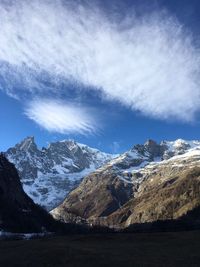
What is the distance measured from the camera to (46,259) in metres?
63.3

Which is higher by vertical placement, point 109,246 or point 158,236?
point 158,236

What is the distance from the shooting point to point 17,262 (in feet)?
205

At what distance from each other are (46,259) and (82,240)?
106 ft

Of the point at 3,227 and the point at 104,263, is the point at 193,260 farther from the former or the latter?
the point at 3,227

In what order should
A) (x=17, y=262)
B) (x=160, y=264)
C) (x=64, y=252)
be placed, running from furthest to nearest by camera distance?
(x=64, y=252)
(x=17, y=262)
(x=160, y=264)

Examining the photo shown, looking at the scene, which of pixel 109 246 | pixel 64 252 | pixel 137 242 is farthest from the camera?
pixel 137 242

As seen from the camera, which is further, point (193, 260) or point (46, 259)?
point (46, 259)

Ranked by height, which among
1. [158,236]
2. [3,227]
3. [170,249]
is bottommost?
[170,249]

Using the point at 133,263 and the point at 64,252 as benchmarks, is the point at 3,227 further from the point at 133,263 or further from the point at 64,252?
the point at 133,263

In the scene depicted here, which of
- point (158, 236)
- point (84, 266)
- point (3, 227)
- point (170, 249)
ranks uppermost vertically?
point (3, 227)

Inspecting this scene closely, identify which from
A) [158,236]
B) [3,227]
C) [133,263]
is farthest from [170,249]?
[3,227]

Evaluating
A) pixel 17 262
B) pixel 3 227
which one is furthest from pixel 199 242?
pixel 3 227

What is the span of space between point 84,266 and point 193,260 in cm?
1459

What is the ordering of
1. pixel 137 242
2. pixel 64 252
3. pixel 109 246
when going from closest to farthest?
pixel 64 252, pixel 109 246, pixel 137 242
